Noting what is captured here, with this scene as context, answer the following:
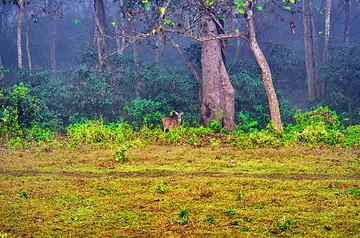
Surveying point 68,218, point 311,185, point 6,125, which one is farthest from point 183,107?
point 68,218

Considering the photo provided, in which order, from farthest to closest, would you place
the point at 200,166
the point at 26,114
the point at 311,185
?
the point at 26,114 → the point at 200,166 → the point at 311,185

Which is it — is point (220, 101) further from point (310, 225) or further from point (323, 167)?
point (310, 225)

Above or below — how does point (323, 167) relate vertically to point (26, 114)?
below

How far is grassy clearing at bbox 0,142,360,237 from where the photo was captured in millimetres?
4285

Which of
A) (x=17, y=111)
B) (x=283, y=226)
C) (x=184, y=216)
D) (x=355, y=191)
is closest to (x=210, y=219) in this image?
(x=184, y=216)

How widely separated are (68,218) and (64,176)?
8.81 feet

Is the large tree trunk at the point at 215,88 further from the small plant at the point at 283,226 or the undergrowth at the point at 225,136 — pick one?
the small plant at the point at 283,226

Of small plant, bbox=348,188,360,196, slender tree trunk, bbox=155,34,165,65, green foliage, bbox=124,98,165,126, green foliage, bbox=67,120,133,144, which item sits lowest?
small plant, bbox=348,188,360,196

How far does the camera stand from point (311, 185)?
20.4ft

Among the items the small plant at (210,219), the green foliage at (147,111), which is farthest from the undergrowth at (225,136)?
the small plant at (210,219)

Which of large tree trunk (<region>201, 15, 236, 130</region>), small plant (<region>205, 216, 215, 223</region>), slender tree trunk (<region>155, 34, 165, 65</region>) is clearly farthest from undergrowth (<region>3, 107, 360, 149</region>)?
slender tree trunk (<region>155, 34, 165, 65</region>)

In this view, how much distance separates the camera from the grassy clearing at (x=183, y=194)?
429 centimetres

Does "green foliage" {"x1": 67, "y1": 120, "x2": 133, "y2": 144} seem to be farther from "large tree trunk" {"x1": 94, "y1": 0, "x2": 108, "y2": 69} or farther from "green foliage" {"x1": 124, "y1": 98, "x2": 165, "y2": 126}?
"large tree trunk" {"x1": 94, "y1": 0, "x2": 108, "y2": 69}

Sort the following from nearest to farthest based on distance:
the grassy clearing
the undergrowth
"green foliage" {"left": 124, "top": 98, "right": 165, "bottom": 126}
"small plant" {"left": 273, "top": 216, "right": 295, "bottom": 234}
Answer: "small plant" {"left": 273, "top": 216, "right": 295, "bottom": 234} → the grassy clearing → the undergrowth → "green foliage" {"left": 124, "top": 98, "right": 165, "bottom": 126}
